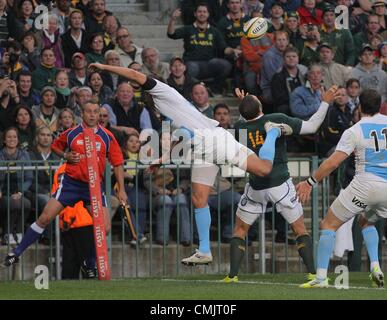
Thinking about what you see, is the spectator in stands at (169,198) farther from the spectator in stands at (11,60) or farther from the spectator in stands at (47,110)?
the spectator in stands at (11,60)

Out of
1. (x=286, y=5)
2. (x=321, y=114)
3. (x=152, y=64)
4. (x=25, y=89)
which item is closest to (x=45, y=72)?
(x=25, y=89)

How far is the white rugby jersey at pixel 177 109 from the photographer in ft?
54.7

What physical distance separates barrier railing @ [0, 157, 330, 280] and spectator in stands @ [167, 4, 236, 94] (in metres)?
3.53

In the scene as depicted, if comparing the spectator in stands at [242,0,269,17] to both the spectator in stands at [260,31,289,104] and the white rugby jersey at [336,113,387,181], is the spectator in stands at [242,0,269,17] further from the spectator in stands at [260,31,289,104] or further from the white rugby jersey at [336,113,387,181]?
the white rugby jersey at [336,113,387,181]

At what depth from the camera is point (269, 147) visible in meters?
16.1

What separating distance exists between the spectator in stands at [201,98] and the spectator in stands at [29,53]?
245cm

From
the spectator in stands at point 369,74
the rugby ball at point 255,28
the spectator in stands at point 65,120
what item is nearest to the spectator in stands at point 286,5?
the spectator in stands at point 369,74

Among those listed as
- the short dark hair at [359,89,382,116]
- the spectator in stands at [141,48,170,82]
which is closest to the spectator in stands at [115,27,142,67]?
the spectator in stands at [141,48,170,82]

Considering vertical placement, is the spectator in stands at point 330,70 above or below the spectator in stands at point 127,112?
above

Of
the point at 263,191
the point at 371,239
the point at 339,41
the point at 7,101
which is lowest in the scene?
the point at 371,239

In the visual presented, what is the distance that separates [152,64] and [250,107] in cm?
667

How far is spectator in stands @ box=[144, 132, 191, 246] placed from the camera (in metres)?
20.1

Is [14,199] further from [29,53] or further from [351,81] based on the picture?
[351,81]
